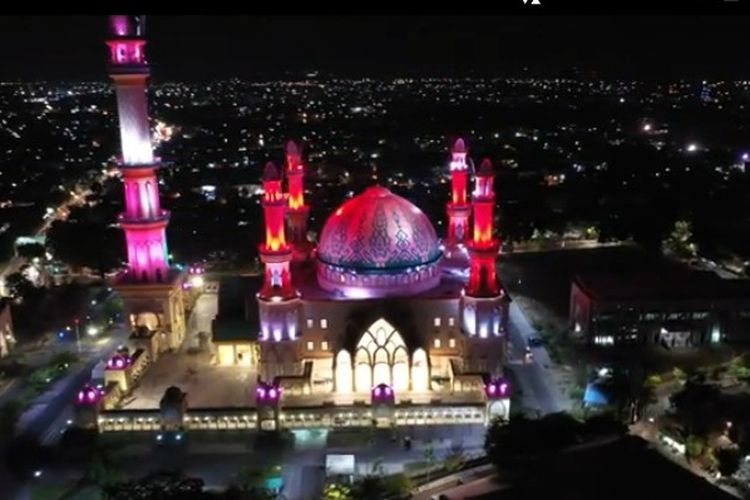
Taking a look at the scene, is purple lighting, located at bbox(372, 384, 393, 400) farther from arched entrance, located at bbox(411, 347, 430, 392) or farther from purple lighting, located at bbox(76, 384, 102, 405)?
purple lighting, located at bbox(76, 384, 102, 405)

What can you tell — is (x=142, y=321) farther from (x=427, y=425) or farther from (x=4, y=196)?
(x=4, y=196)

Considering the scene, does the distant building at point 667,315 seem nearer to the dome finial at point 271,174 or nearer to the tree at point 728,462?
the tree at point 728,462

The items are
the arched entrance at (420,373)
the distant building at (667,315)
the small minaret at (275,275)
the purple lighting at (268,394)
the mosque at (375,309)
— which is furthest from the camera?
the distant building at (667,315)

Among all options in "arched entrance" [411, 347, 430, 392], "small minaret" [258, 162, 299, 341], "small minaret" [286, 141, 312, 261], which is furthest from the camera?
"small minaret" [286, 141, 312, 261]

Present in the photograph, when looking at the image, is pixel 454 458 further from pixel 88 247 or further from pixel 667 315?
pixel 88 247

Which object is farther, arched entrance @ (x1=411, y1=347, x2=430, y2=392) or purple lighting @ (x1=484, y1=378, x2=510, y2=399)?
arched entrance @ (x1=411, y1=347, x2=430, y2=392)

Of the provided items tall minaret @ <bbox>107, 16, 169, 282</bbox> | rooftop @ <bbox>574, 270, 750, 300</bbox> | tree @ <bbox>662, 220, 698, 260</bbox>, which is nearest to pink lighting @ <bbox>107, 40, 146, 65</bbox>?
tall minaret @ <bbox>107, 16, 169, 282</bbox>

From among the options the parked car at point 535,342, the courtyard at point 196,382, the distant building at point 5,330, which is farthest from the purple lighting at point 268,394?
the distant building at point 5,330
